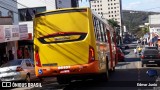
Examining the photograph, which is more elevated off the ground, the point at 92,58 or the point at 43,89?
the point at 92,58

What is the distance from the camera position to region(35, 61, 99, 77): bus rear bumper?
49.6ft

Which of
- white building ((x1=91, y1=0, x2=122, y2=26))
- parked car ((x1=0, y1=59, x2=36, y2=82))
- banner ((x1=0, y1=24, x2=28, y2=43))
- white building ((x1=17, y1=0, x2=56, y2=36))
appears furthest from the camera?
white building ((x1=91, y1=0, x2=122, y2=26))

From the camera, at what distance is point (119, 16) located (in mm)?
143750

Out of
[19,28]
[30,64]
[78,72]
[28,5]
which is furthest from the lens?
[28,5]

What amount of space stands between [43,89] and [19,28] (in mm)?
17156

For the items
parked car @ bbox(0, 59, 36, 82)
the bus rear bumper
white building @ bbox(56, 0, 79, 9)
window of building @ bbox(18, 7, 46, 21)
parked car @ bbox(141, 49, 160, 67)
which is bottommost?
parked car @ bbox(141, 49, 160, 67)

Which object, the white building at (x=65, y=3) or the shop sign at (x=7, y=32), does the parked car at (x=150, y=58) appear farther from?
the white building at (x=65, y=3)

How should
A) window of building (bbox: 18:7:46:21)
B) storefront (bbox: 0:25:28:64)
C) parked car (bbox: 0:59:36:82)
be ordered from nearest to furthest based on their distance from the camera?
parked car (bbox: 0:59:36:82)
storefront (bbox: 0:25:28:64)
window of building (bbox: 18:7:46:21)

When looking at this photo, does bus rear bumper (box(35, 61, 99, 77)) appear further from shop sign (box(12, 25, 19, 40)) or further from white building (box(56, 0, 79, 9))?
white building (box(56, 0, 79, 9))

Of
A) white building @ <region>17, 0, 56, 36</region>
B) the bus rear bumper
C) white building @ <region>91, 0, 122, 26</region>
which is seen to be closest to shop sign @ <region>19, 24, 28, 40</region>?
the bus rear bumper

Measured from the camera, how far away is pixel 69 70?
15.2 meters

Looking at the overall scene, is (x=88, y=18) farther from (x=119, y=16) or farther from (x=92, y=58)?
(x=119, y=16)

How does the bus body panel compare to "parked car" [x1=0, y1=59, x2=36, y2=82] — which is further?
"parked car" [x1=0, y1=59, x2=36, y2=82]

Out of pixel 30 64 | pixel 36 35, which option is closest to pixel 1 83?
pixel 30 64
